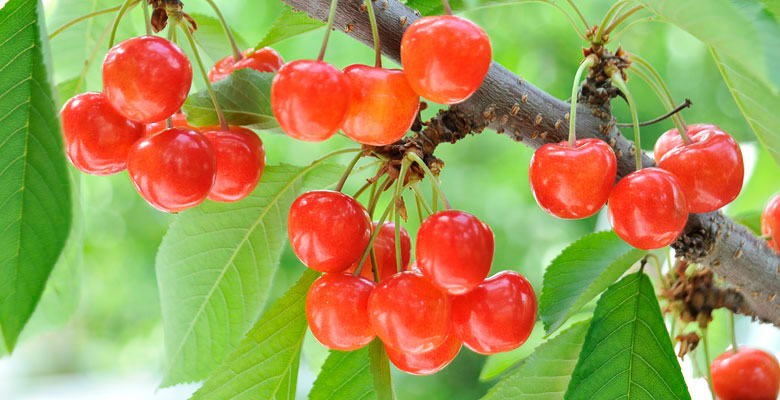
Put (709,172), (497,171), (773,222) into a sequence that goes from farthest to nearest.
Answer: (497,171)
(773,222)
(709,172)

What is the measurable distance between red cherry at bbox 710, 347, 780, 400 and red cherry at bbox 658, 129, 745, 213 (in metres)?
0.48

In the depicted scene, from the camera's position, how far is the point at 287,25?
31.4 inches

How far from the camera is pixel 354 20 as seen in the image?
67 centimetres

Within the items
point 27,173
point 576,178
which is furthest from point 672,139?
point 27,173

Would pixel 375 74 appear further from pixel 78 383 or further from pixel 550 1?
pixel 78 383

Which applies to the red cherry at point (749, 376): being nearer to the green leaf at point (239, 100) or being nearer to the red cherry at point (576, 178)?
the red cherry at point (576, 178)

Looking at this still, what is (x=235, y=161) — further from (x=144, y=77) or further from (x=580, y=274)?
(x=580, y=274)

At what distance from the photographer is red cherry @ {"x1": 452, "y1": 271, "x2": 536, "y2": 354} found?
0.61 meters

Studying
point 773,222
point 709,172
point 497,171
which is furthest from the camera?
point 497,171

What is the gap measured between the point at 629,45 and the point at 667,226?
2.46m

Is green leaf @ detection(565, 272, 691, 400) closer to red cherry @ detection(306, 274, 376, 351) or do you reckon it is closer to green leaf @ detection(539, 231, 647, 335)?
green leaf @ detection(539, 231, 647, 335)

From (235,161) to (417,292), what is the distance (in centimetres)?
21

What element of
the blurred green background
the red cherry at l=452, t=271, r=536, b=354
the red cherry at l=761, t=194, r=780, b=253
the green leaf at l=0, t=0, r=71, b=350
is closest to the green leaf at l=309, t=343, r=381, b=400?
the red cherry at l=452, t=271, r=536, b=354

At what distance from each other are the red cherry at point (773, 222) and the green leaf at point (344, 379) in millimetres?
599
